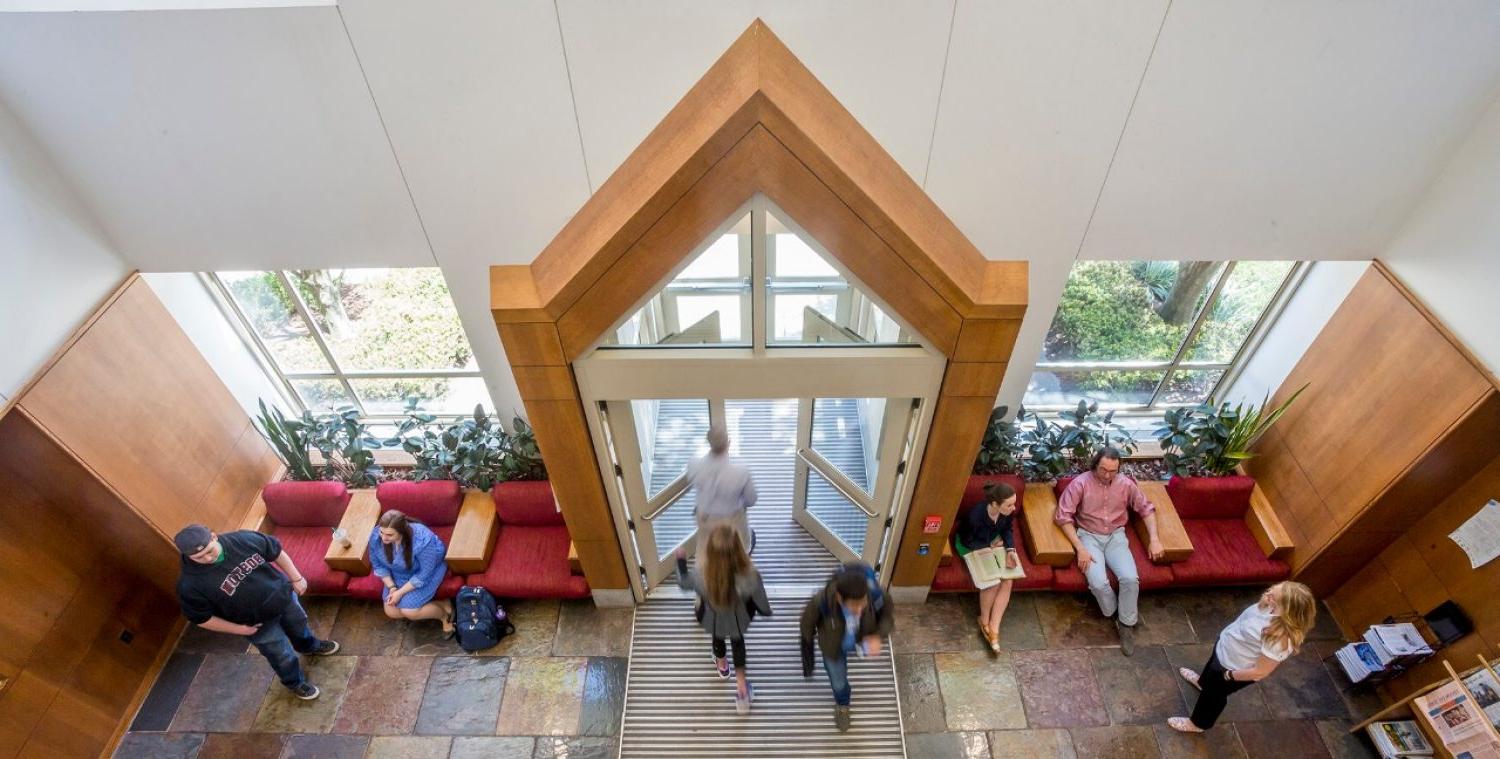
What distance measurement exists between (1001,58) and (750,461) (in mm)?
3331

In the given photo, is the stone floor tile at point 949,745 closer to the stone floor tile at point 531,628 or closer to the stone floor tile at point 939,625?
the stone floor tile at point 939,625

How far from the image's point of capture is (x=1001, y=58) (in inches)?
163

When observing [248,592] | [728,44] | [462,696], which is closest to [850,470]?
[728,44]

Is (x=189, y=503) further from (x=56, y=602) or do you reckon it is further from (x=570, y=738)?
(x=570, y=738)

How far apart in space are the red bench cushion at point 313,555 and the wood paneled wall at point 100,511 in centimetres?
43

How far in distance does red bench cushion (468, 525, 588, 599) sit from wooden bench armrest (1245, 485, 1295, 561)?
504cm

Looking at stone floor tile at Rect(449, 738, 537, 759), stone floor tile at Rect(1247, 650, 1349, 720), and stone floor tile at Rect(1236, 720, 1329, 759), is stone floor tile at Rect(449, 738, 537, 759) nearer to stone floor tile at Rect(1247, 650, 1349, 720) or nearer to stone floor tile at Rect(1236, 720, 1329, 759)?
stone floor tile at Rect(1236, 720, 1329, 759)

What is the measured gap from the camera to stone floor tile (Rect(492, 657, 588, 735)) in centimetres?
494

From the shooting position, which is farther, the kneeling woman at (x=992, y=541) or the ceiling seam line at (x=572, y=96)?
the kneeling woman at (x=992, y=541)

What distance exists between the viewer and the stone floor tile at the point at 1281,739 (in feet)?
15.7

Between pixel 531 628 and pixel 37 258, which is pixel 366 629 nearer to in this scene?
pixel 531 628

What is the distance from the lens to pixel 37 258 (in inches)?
172

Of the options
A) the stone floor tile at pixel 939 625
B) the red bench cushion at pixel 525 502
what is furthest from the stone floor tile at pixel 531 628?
the stone floor tile at pixel 939 625

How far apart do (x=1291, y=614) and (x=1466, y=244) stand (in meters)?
2.52
